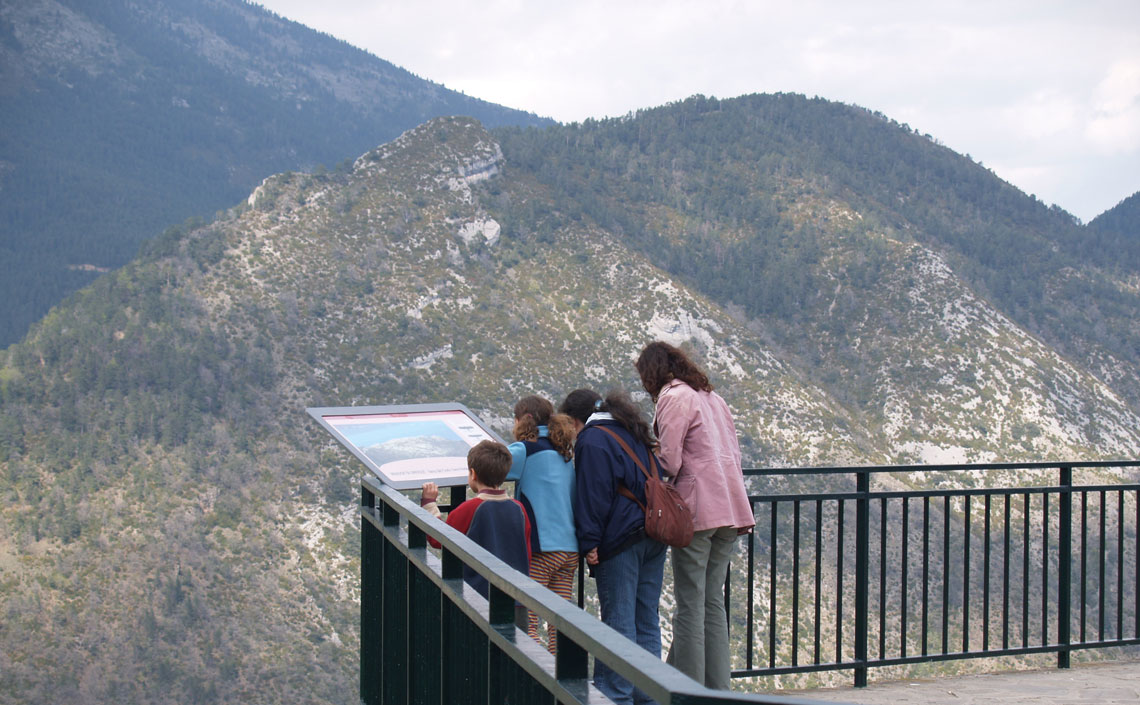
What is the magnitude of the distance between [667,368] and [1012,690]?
7.84 feet

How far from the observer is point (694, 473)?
154 inches

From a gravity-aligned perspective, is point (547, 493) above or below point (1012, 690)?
above

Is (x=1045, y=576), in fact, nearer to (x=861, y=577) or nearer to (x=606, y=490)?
(x=861, y=577)

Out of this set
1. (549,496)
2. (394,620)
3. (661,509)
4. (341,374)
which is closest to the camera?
(394,620)

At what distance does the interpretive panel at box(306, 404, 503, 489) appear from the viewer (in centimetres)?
366

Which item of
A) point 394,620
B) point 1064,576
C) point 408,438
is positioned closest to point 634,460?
point 408,438

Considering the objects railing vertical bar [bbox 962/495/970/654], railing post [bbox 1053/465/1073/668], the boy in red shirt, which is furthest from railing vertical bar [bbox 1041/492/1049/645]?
the boy in red shirt

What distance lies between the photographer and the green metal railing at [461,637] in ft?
4.42

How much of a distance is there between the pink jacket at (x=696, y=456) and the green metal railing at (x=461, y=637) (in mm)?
1100

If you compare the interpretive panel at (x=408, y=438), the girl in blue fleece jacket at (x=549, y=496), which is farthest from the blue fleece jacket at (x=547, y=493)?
the interpretive panel at (x=408, y=438)

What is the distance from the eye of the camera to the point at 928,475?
45906 mm

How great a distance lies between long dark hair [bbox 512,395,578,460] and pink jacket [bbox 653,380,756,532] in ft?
1.12

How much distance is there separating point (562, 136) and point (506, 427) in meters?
40.6

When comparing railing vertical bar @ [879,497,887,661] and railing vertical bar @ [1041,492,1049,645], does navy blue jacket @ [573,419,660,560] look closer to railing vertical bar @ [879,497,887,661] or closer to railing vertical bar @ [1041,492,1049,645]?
railing vertical bar @ [879,497,887,661]
